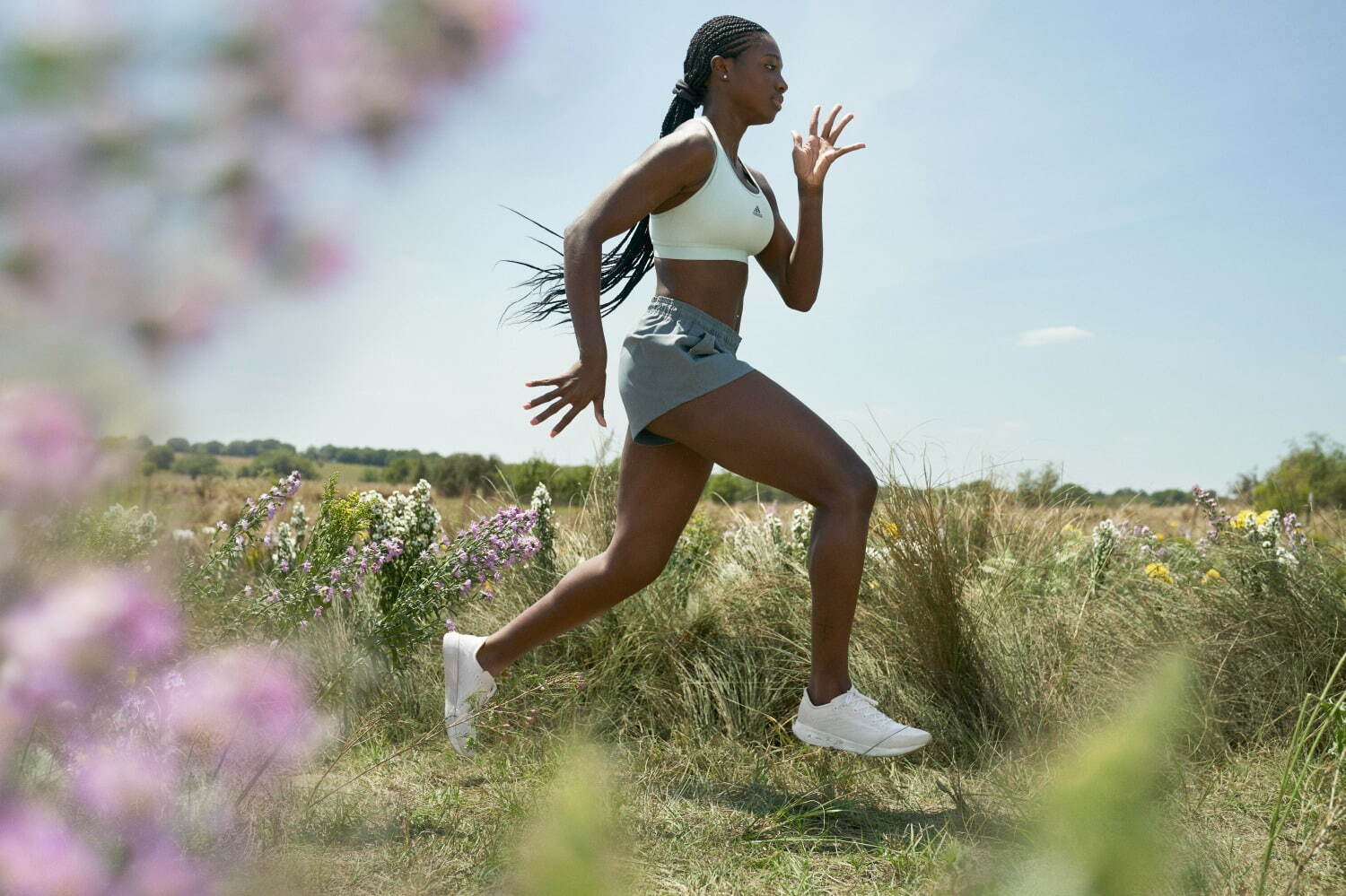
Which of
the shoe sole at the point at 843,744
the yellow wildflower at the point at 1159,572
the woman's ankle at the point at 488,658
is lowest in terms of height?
the shoe sole at the point at 843,744

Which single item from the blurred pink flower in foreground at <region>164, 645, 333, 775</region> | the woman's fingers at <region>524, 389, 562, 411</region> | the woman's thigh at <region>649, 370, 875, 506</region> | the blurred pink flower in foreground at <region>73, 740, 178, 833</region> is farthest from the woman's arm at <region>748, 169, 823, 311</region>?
the blurred pink flower in foreground at <region>73, 740, 178, 833</region>

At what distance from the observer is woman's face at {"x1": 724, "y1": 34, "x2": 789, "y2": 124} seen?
280 centimetres

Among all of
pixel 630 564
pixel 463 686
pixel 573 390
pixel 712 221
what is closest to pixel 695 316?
pixel 712 221

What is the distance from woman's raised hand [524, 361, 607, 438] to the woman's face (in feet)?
3.13

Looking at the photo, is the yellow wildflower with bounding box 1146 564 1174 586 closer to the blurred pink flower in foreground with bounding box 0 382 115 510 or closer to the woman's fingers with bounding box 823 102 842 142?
the woman's fingers with bounding box 823 102 842 142

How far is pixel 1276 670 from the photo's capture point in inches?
123

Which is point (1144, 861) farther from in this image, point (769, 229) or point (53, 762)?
point (769, 229)

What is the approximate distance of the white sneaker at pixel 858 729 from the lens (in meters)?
2.61

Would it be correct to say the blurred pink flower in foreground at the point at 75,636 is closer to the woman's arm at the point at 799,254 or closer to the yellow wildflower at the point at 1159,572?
the woman's arm at the point at 799,254

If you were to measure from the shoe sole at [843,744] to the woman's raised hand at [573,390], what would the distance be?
0.98m

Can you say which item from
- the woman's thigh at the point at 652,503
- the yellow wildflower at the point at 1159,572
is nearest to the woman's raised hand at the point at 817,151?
the woman's thigh at the point at 652,503

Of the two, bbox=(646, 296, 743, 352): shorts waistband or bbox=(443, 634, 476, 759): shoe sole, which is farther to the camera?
bbox=(443, 634, 476, 759): shoe sole

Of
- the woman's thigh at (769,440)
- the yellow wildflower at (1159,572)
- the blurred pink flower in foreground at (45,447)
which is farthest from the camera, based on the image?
the yellow wildflower at (1159,572)

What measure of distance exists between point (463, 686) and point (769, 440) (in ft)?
3.75
